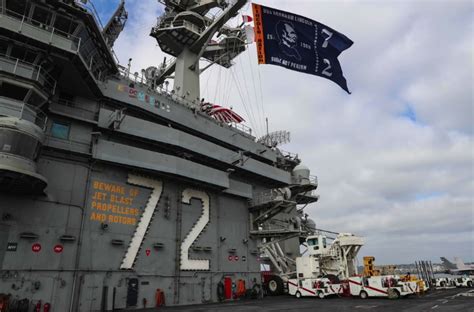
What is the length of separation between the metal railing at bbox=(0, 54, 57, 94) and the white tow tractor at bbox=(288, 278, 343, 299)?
2195cm

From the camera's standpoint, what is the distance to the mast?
27438 millimetres

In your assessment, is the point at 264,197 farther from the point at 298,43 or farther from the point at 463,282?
the point at 463,282

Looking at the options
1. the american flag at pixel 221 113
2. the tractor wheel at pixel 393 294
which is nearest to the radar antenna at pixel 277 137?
the american flag at pixel 221 113

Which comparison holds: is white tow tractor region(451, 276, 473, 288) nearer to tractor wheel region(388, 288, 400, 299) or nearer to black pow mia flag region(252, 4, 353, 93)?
tractor wheel region(388, 288, 400, 299)

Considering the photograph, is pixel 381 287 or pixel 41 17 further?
pixel 381 287

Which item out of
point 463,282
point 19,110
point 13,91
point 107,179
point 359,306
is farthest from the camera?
point 463,282

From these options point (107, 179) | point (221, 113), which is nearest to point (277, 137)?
point (221, 113)

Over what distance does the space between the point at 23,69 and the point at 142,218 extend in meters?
10.00

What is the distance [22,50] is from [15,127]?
4.06 meters

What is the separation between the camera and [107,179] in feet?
60.1

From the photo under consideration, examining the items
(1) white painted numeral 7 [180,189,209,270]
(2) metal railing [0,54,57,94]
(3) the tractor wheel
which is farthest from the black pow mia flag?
(3) the tractor wheel

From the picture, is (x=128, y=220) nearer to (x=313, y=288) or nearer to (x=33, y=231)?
(x=33, y=231)

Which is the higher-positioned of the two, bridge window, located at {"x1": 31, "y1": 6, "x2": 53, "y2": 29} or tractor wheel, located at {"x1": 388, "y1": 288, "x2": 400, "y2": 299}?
bridge window, located at {"x1": 31, "y1": 6, "x2": 53, "y2": 29}

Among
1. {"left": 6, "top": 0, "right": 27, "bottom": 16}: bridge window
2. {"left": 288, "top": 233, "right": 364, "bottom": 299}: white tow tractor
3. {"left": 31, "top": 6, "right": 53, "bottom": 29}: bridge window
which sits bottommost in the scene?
{"left": 288, "top": 233, "right": 364, "bottom": 299}: white tow tractor
